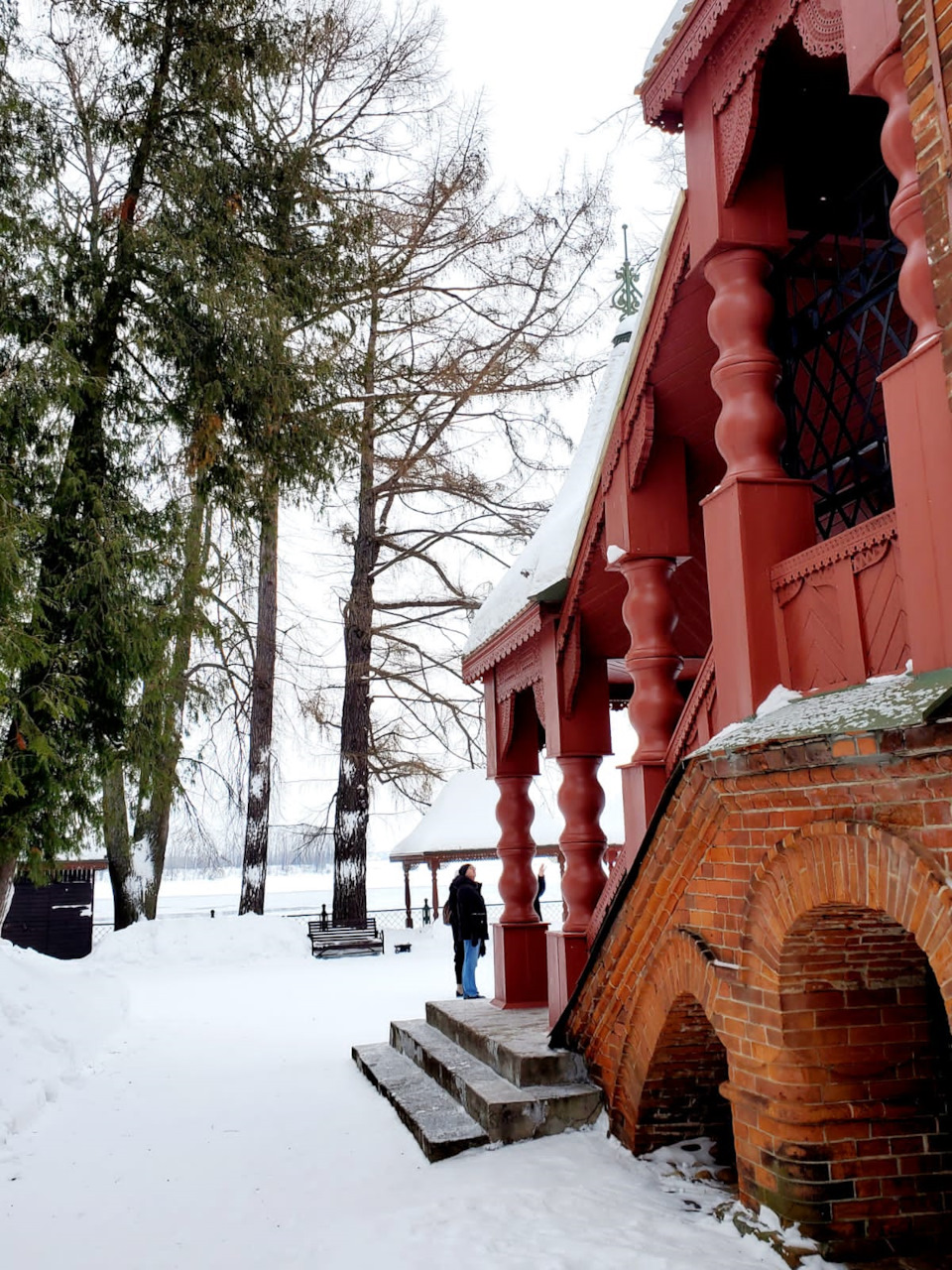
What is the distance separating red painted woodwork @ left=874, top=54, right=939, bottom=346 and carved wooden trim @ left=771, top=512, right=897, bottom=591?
656 mm

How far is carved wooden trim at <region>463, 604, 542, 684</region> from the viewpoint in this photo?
766 cm

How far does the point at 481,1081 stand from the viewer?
6652 millimetres

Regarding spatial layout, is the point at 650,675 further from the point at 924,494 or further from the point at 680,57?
the point at 680,57

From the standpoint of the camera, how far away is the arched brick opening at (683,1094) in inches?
217

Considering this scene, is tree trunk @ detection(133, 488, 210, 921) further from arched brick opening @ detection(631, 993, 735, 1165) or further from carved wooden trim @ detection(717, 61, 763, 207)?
carved wooden trim @ detection(717, 61, 763, 207)

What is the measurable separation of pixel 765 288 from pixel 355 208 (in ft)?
29.7

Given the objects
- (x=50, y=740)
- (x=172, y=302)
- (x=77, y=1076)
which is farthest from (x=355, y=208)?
(x=77, y=1076)

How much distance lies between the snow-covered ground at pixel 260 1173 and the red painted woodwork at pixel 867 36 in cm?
440

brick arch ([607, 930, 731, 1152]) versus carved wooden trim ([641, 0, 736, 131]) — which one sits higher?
carved wooden trim ([641, 0, 736, 131])

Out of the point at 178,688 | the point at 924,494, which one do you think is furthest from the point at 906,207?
the point at 178,688

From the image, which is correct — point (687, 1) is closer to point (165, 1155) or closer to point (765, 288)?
point (765, 288)

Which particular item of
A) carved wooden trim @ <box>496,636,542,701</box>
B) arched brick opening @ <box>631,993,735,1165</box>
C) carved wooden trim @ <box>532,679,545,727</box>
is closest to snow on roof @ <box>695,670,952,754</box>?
arched brick opening @ <box>631,993,735,1165</box>

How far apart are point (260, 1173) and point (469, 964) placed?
5418 millimetres

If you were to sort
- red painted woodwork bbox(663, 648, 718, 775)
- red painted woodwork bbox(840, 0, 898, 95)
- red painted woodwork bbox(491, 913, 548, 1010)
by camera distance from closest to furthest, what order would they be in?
1. red painted woodwork bbox(840, 0, 898, 95)
2. red painted woodwork bbox(663, 648, 718, 775)
3. red painted woodwork bbox(491, 913, 548, 1010)
